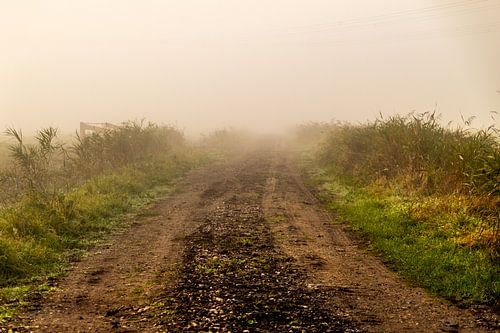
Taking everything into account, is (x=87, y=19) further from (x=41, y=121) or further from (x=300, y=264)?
(x=300, y=264)

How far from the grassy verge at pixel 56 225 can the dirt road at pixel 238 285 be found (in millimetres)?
488

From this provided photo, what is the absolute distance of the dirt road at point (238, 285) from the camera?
18.2ft

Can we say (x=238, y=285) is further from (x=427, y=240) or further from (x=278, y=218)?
(x=278, y=218)

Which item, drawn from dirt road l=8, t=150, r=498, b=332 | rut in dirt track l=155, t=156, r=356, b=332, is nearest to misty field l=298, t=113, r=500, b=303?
dirt road l=8, t=150, r=498, b=332

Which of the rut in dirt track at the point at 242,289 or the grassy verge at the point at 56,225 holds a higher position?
the grassy verge at the point at 56,225

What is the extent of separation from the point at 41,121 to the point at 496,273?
56951mm

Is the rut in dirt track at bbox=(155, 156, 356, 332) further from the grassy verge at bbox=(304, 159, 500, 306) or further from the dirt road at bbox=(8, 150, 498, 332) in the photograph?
the grassy verge at bbox=(304, 159, 500, 306)

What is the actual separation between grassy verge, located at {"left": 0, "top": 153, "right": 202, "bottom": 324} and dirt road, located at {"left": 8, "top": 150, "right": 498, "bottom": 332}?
49 centimetres

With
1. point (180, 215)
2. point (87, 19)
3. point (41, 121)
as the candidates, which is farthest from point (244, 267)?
point (87, 19)

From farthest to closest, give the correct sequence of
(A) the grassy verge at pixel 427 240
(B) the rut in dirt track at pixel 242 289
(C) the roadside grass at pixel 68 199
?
(C) the roadside grass at pixel 68 199
(A) the grassy verge at pixel 427 240
(B) the rut in dirt track at pixel 242 289

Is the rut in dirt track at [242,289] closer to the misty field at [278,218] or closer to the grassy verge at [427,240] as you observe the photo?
the misty field at [278,218]

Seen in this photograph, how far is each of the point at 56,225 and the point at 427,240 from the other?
25.5ft

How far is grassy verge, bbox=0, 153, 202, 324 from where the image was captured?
287 inches

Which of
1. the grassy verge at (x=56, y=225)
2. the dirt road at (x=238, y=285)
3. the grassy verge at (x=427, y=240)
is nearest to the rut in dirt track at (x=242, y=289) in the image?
the dirt road at (x=238, y=285)
